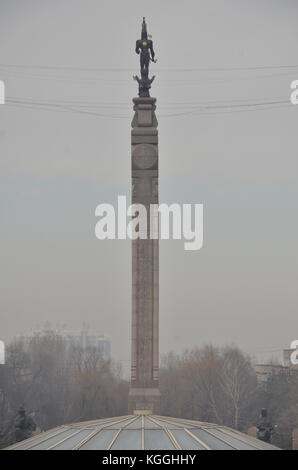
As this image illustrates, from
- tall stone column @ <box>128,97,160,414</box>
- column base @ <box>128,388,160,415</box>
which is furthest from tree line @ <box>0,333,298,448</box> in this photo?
column base @ <box>128,388,160,415</box>

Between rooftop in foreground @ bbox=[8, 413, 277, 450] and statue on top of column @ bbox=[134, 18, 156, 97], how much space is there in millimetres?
21432

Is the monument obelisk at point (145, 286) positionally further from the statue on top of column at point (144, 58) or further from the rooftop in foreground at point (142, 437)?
the rooftop in foreground at point (142, 437)

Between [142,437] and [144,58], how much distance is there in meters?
24.8

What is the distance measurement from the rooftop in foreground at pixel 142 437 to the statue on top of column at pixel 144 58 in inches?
844

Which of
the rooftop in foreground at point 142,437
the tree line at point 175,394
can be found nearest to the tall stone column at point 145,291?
the rooftop in foreground at point 142,437

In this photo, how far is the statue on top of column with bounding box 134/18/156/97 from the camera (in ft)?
143

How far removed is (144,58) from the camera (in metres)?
44.2

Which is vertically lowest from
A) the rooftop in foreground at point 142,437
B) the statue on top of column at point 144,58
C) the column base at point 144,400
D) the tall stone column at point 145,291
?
the rooftop in foreground at point 142,437

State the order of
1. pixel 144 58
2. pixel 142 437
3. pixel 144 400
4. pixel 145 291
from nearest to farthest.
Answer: pixel 142 437, pixel 144 400, pixel 145 291, pixel 144 58

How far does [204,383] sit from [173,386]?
16.9 ft

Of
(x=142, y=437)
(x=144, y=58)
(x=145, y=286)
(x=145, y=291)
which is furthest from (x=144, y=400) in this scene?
(x=142, y=437)

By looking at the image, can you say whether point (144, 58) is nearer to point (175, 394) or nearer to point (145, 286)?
point (145, 286)

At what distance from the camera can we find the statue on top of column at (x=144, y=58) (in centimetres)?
4353
